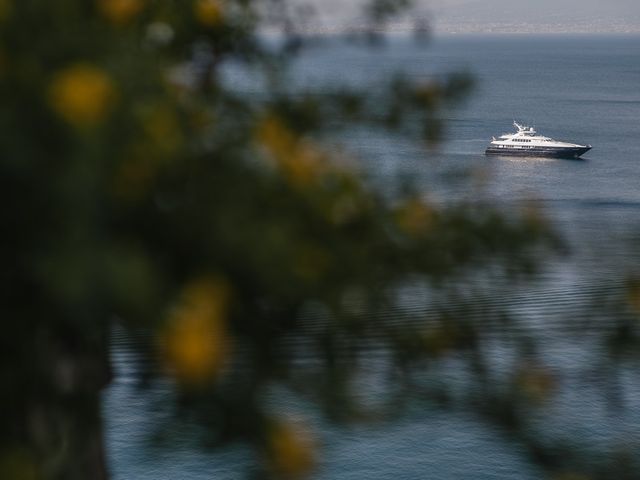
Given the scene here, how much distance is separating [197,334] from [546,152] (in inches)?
720

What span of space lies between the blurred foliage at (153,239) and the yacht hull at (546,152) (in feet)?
55.5

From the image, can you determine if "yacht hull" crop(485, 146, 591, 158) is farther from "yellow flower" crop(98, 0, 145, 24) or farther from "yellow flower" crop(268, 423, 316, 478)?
"yellow flower" crop(268, 423, 316, 478)

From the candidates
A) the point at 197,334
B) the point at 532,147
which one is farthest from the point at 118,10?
the point at 532,147

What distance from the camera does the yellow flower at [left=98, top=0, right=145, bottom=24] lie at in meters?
0.75

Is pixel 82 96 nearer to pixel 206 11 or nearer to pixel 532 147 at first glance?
pixel 206 11

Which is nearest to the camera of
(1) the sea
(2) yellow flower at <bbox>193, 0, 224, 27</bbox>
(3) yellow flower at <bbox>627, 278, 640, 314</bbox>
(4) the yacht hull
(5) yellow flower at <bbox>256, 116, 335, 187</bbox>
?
(5) yellow flower at <bbox>256, 116, 335, 187</bbox>

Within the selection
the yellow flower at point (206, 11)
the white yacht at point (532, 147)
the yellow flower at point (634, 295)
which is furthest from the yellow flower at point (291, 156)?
the white yacht at point (532, 147)

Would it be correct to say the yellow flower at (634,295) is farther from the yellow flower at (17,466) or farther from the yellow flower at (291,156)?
the yellow flower at (17,466)

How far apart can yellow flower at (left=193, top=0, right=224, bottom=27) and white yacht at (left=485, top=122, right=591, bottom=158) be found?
16470mm

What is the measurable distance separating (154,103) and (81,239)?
0.13 meters

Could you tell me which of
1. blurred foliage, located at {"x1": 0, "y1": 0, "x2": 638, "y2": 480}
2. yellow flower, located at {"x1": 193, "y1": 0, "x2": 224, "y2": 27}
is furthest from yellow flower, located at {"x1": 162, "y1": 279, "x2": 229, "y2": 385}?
yellow flower, located at {"x1": 193, "y1": 0, "x2": 224, "y2": 27}

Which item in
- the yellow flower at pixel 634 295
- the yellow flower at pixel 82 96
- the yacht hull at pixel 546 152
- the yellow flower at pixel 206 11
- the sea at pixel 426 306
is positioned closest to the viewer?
the yellow flower at pixel 82 96

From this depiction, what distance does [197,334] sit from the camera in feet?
1.99

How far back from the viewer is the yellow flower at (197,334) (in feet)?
1.98
